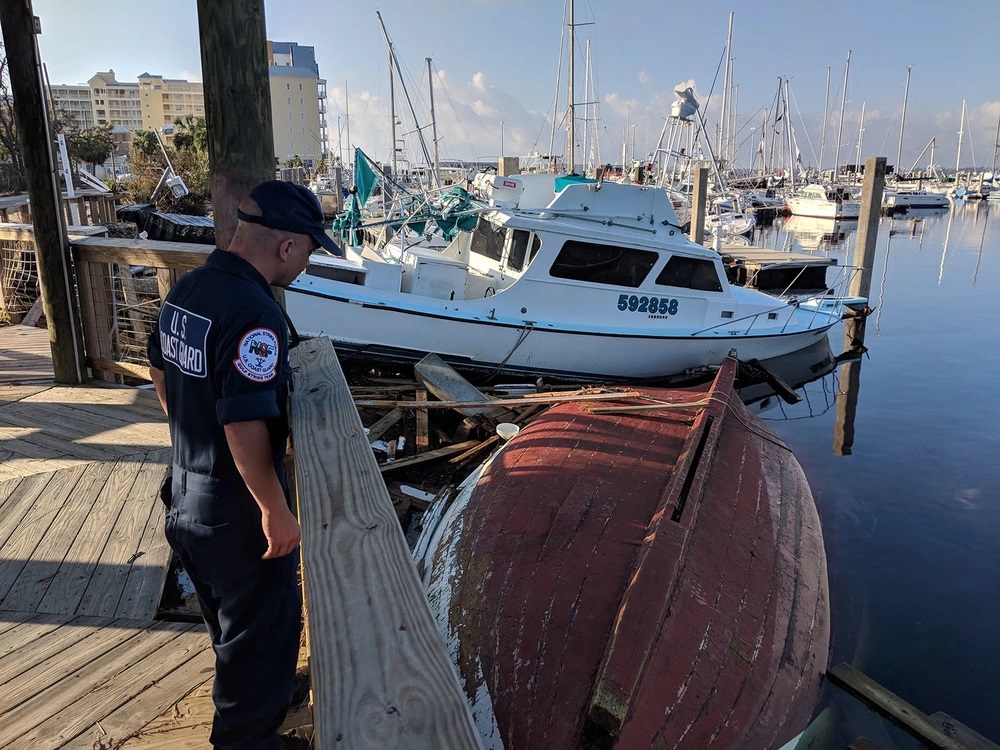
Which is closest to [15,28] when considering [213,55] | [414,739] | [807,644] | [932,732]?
[213,55]

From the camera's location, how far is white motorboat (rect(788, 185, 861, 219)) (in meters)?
49.7

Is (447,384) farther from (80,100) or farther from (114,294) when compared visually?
(80,100)

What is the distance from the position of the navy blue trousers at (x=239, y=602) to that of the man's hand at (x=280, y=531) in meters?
0.10

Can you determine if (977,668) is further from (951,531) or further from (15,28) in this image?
(15,28)

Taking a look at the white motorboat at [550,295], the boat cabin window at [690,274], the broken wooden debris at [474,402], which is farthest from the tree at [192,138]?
the broken wooden debris at [474,402]

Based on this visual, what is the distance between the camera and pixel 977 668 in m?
5.26

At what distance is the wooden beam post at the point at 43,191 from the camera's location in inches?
188

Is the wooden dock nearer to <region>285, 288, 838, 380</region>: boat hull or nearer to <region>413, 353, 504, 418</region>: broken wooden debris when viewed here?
<region>413, 353, 504, 418</region>: broken wooden debris

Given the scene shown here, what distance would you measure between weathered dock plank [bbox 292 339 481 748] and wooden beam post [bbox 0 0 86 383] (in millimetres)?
4233

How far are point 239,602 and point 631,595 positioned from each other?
1.93 m

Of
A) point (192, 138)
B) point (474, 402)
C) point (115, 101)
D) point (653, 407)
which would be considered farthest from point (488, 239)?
point (115, 101)

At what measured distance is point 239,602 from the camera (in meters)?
1.85

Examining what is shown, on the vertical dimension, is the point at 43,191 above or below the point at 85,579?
above

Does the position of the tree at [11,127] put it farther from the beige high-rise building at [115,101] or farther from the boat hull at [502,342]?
the beige high-rise building at [115,101]
